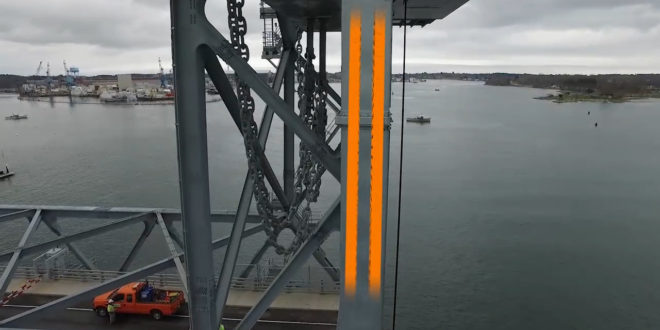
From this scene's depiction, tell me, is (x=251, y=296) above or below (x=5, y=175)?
above

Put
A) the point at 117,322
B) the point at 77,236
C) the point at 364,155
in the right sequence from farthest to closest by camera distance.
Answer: the point at 117,322, the point at 77,236, the point at 364,155

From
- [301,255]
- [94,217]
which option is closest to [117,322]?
[94,217]

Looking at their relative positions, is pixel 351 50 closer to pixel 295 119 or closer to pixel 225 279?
pixel 295 119

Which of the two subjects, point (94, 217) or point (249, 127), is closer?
point (249, 127)

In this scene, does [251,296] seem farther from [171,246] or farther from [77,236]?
[77,236]

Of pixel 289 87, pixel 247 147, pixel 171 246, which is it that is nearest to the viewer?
pixel 247 147

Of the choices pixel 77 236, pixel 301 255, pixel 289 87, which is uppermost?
pixel 289 87
